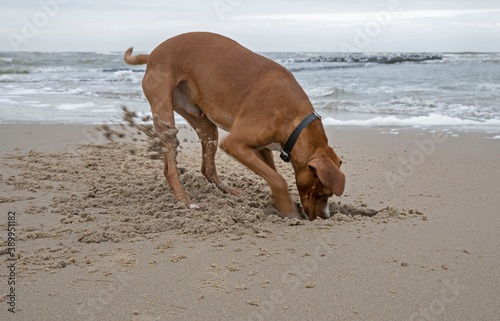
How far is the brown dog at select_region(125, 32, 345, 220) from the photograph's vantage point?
3.53 metres

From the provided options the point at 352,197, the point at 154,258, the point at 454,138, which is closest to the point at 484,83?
the point at 454,138

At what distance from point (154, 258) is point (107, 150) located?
143 inches

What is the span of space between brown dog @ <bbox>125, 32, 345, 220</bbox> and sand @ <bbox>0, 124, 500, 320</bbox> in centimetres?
24

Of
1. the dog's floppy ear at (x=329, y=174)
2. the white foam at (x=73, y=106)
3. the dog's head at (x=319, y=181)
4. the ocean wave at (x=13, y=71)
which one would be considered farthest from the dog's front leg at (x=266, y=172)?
the ocean wave at (x=13, y=71)

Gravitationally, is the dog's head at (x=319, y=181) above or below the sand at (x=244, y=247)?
above

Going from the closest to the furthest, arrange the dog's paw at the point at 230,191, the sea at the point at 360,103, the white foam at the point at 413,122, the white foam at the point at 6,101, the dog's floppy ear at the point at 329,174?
1. the dog's floppy ear at the point at 329,174
2. the dog's paw at the point at 230,191
3. the white foam at the point at 413,122
4. the sea at the point at 360,103
5. the white foam at the point at 6,101

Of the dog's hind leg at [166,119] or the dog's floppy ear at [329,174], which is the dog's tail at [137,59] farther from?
the dog's floppy ear at [329,174]

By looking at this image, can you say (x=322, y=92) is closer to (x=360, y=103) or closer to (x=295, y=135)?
(x=360, y=103)

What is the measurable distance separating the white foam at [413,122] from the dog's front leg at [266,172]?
5.24 m

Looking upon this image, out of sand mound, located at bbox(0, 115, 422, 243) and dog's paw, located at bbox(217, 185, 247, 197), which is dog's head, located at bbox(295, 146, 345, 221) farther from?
dog's paw, located at bbox(217, 185, 247, 197)

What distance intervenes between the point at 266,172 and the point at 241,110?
1.95ft

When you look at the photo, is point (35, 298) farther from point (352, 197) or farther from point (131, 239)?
point (352, 197)

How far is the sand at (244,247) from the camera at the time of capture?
2.30 meters

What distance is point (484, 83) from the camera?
1535 centimetres
